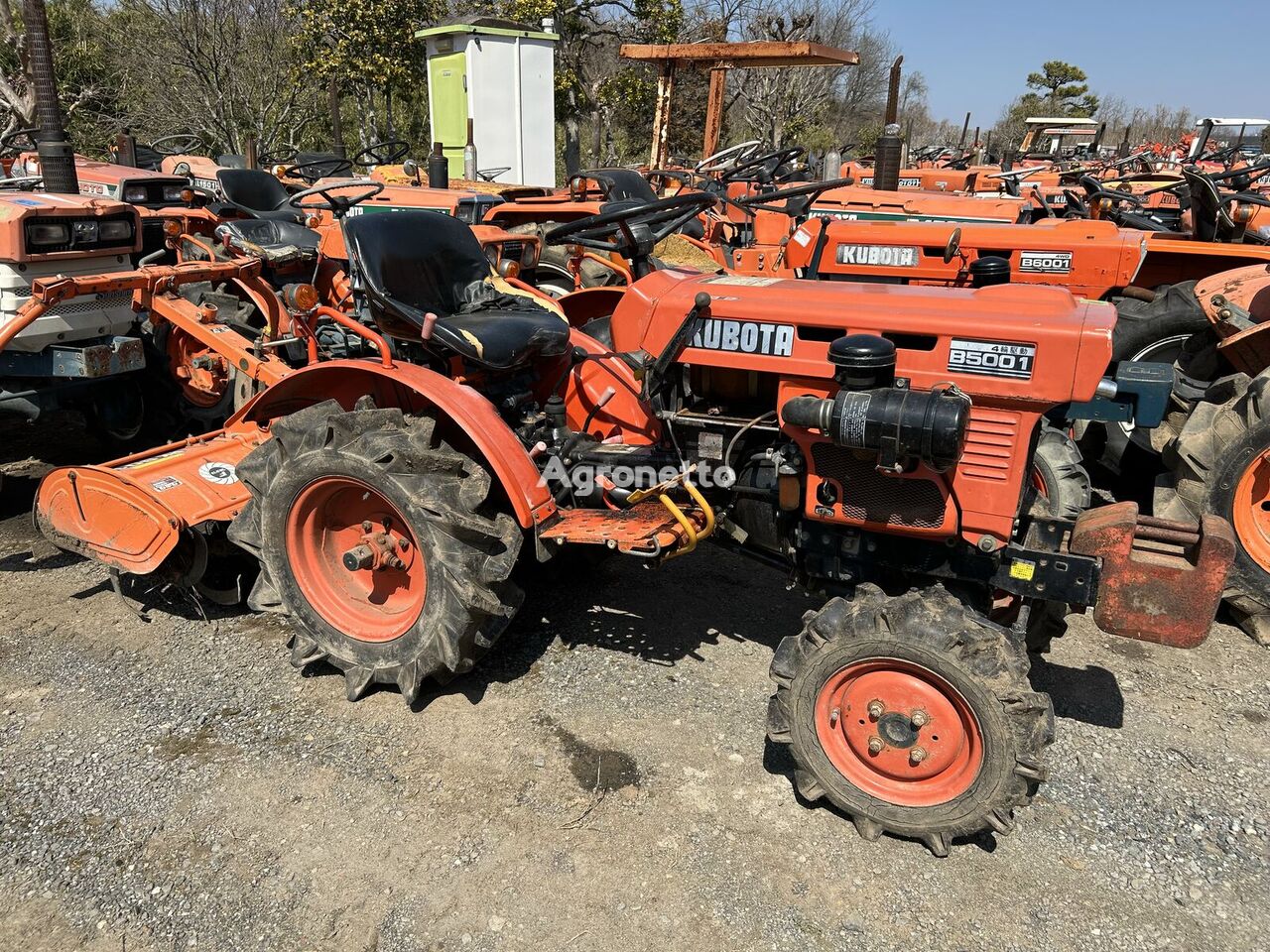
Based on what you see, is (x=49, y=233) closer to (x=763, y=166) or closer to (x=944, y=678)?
(x=944, y=678)

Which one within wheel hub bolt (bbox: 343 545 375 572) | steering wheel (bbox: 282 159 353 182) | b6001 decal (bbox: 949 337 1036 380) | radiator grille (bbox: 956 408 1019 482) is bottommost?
wheel hub bolt (bbox: 343 545 375 572)

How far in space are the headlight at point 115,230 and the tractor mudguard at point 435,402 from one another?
161 cm

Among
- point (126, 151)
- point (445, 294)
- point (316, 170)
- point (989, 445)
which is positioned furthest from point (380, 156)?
point (989, 445)

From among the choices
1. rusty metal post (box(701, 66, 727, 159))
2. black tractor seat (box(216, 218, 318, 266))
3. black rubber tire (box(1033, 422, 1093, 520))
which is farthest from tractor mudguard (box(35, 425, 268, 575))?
rusty metal post (box(701, 66, 727, 159))

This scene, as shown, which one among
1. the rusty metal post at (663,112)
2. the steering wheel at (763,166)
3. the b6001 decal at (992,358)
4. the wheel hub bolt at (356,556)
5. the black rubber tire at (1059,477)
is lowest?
the wheel hub bolt at (356,556)

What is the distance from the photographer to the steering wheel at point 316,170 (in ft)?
25.0

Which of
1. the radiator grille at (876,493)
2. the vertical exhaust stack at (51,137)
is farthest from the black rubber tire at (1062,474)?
the vertical exhaust stack at (51,137)

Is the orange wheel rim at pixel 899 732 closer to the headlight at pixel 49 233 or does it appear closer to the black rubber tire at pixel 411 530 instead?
the black rubber tire at pixel 411 530

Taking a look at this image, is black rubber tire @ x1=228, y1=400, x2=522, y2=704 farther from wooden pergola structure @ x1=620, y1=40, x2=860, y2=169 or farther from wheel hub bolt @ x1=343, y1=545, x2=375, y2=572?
wooden pergola structure @ x1=620, y1=40, x2=860, y2=169

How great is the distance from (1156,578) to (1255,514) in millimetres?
1659

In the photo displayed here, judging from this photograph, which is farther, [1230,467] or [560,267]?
[560,267]

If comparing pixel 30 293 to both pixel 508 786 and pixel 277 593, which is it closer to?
pixel 277 593

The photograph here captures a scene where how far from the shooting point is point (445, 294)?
10.9 feet

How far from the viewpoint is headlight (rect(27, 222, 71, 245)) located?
12.6 feet
